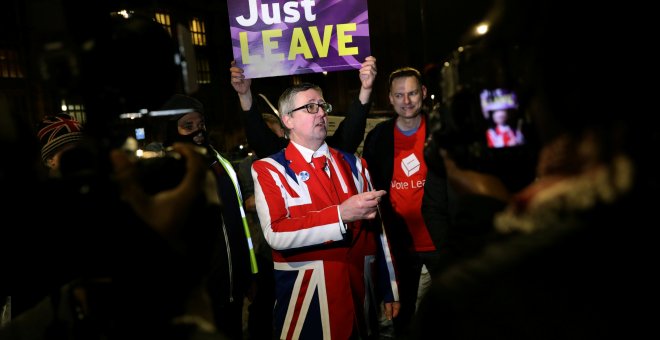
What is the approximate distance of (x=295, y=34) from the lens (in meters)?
3.56

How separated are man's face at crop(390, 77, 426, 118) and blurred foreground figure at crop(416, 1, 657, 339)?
10.5 ft

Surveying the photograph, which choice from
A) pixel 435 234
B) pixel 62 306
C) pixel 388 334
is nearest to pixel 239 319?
pixel 388 334

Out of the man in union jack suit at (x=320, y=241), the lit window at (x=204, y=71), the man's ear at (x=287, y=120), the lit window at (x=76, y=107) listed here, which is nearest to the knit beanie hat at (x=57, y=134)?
the man in union jack suit at (x=320, y=241)

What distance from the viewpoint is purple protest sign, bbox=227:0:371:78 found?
354cm

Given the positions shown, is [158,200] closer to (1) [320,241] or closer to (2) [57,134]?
(1) [320,241]

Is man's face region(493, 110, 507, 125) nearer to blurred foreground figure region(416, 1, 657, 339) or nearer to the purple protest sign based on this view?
blurred foreground figure region(416, 1, 657, 339)

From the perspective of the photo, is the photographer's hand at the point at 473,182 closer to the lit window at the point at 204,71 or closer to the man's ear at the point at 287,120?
the man's ear at the point at 287,120

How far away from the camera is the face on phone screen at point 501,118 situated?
87 centimetres

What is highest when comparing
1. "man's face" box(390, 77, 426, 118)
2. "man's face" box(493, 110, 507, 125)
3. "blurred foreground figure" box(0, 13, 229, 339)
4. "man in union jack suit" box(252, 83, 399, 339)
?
"man's face" box(390, 77, 426, 118)

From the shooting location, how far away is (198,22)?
31.9 meters

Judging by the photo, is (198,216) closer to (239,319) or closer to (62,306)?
(62,306)

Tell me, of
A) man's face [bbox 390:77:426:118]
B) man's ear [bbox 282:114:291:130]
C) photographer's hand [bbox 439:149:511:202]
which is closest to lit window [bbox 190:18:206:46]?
man's face [bbox 390:77:426:118]

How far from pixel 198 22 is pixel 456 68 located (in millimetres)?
33615

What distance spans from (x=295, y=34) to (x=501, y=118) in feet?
9.44
